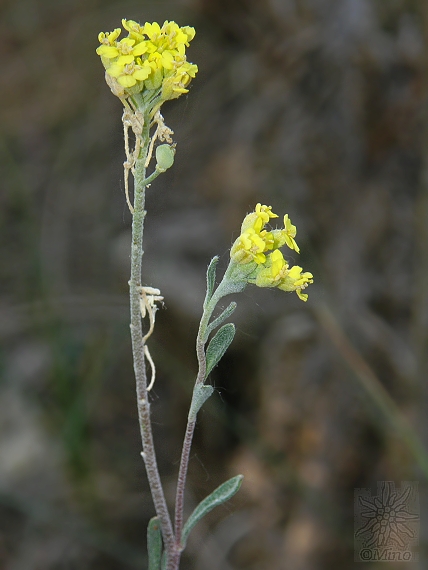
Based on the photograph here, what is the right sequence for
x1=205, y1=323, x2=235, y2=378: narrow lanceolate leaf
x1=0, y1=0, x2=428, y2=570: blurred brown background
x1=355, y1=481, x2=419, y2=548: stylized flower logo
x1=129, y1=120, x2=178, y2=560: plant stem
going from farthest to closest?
x1=0, y1=0, x2=428, y2=570: blurred brown background < x1=355, y1=481, x2=419, y2=548: stylized flower logo < x1=205, y1=323, x2=235, y2=378: narrow lanceolate leaf < x1=129, y1=120, x2=178, y2=560: plant stem

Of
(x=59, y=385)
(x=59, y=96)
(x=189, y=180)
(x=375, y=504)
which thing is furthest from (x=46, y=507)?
(x=59, y=96)

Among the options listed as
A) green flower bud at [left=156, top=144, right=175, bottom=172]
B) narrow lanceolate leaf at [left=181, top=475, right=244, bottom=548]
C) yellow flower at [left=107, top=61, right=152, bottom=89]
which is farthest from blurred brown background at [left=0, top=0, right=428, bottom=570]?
yellow flower at [left=107, top=61, right=152, bottom=89]

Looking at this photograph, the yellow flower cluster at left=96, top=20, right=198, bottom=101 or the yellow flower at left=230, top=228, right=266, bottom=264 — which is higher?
the yellow flower cluster at left=96, top=20, right=198, bottom=101

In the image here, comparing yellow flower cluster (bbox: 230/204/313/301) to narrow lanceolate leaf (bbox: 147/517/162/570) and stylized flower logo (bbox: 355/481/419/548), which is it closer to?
narrow lanceolate leaf (bbox: 147/517/162/570)

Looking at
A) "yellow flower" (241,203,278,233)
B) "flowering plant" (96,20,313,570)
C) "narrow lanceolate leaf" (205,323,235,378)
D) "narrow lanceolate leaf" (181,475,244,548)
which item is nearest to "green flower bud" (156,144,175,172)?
"flowering plant" (96,20,313,570)

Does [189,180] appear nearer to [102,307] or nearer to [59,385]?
[102,307]

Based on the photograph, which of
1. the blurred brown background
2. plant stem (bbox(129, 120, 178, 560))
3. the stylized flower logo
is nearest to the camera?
plant stem (bbox(129, 120, 178, 560))

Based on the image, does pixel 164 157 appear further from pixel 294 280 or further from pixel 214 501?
pixel 214 501

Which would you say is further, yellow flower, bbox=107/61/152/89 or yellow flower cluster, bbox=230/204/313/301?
yellow flower cluster, bbox=230/204/313/301

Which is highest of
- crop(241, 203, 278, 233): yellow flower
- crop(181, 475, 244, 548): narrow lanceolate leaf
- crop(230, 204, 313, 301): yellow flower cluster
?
crop(241, 203, 278, 233): yellow flower
